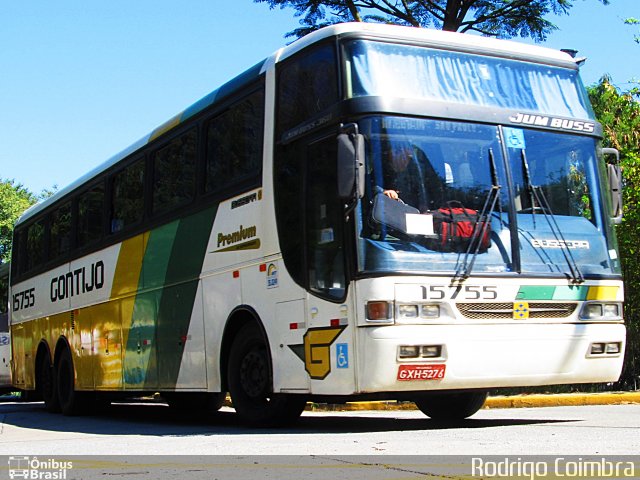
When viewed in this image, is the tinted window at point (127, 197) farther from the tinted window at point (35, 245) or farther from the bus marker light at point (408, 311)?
the bus marker light at point (408, 311)

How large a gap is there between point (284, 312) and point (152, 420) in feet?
19.3

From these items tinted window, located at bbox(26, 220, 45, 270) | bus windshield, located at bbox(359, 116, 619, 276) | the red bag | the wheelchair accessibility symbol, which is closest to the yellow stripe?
bus windshield, located at bbox(359, 116, 619, 276)

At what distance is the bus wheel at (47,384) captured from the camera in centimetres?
1800

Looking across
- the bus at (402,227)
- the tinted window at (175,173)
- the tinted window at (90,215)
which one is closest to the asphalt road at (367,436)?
the bus at (402,227)

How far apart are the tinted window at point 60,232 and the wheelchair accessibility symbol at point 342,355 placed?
31.1 ft

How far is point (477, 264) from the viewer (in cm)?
895

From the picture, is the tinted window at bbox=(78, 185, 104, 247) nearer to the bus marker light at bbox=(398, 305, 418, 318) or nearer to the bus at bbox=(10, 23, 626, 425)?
the bus at bbox=(10, 23, 626, 425)

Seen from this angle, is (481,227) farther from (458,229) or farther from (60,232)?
(60,232)

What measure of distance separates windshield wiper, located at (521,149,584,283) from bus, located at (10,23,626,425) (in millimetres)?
17

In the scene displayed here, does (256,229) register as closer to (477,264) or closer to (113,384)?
(477,264)

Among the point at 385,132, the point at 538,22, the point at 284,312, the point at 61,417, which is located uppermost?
the point at 538,22

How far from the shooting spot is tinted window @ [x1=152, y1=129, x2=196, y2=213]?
12.0m

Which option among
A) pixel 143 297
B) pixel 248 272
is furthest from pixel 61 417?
pixel 248 272

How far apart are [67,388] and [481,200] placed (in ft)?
34.4
